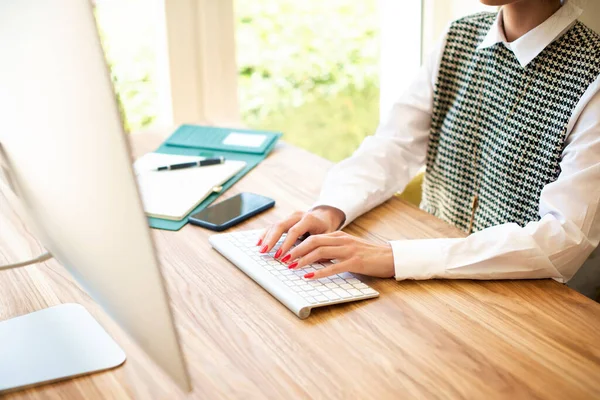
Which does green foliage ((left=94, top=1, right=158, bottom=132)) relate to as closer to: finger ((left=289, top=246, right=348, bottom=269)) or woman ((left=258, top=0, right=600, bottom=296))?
woman ((left=258, top=0, right=600, bottom=296))

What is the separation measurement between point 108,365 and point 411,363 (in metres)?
0.39

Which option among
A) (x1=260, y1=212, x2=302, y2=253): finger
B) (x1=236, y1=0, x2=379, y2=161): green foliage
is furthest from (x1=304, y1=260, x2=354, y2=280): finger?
(x1=236, y1=0, x2=379, y2=161): green foliage

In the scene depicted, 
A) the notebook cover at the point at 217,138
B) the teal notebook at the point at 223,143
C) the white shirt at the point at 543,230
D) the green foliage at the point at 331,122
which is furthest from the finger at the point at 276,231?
the green foliage at the point at 331,122

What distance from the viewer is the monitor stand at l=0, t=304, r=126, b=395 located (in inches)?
33.4

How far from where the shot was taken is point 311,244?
1101 mm

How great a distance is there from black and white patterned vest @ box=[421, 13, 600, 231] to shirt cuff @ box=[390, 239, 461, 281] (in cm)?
33

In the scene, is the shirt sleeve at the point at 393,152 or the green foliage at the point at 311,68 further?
the green foliage at the point at 311,68

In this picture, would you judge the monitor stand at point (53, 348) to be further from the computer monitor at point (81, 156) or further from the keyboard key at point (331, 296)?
the keyboard key at point (331, 296)

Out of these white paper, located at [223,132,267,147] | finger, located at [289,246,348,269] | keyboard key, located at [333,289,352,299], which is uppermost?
white paper, located at [223,132,267,147]

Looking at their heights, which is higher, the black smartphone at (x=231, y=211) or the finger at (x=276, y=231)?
the finger at (x=276, y=231)

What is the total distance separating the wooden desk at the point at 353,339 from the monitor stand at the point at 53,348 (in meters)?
0.02

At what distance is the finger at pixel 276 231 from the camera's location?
3.73 feet

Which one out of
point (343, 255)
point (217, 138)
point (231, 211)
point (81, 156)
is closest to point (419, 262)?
point (343, 255)

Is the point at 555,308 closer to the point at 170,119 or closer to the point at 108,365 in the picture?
the point at 108,365
